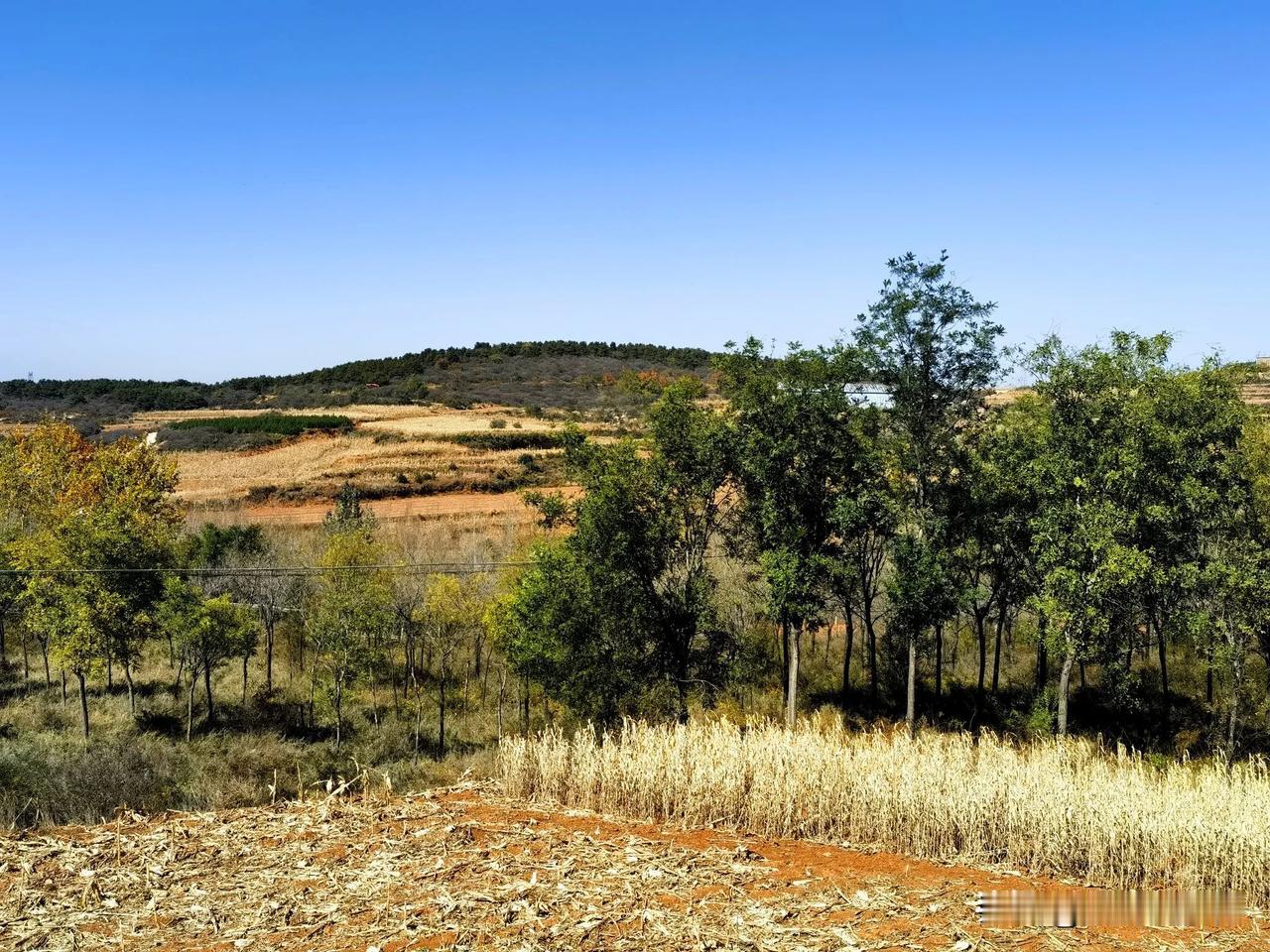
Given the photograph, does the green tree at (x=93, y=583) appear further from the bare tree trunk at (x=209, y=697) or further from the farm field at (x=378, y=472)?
the farm field at (x=378, y=472)

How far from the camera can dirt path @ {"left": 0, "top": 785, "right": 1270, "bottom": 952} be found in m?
6.88

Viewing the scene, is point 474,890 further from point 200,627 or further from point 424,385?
point 424,385

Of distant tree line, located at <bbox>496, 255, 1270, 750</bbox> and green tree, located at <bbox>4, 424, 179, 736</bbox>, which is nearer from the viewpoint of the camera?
distant tree line, located at <bbox>496, 255, 1270, 750</bbox>

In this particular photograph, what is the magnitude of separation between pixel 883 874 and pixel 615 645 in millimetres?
16184

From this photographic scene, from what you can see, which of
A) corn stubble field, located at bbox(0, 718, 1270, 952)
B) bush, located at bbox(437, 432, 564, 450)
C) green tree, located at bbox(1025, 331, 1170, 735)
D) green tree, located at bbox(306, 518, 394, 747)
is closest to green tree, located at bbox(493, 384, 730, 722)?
green tree, located at bbox(306, 518, 394, 747)

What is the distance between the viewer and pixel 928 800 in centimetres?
905

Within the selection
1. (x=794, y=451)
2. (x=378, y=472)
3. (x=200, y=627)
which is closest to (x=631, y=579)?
(x=794, y=451)

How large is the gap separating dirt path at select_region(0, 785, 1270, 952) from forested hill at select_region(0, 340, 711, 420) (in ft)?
269

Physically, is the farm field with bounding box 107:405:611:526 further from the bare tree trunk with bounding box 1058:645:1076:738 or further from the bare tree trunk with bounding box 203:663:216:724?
the bare tree trunk with bounding box 1058:645:1076:738

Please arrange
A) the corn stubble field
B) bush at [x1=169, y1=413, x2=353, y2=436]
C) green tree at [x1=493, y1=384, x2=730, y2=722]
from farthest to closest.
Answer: bush at [x1=169, y1=413, x2=353, y2=436]
green tree at [x1=493, y1=384, x2=730, y2=722]
the corn stubble field

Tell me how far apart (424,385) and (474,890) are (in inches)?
4346

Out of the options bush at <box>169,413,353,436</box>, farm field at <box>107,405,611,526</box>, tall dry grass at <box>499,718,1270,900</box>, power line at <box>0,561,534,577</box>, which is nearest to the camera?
tall dry grass at <box>499,718,1270,900</box>

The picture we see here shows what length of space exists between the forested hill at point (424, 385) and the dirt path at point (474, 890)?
269ft

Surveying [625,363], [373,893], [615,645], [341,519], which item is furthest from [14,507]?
[625,363]
